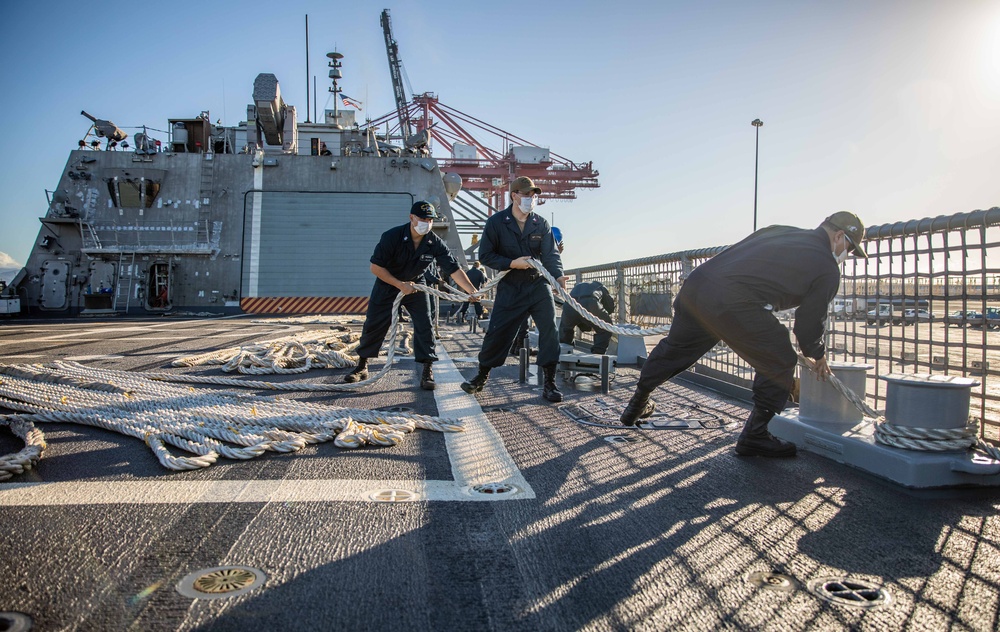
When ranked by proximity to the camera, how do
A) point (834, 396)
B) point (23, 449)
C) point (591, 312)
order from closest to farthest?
1. point (23, 449)
2. point (834, 396)
3. point (591, 312)

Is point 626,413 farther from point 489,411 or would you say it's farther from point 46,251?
point 46,251

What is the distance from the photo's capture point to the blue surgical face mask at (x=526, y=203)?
558 centimetres

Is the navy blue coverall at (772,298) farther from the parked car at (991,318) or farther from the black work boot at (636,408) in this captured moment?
the parked car at (991,318)

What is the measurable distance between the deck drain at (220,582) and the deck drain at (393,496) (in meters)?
0.78

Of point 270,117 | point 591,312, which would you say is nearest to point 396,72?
point 270,117

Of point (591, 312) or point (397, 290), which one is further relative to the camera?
point (591, 312)

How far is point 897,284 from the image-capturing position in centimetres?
438

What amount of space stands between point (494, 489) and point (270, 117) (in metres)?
26.5

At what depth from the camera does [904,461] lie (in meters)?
2.97

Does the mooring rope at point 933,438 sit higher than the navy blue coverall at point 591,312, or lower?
lower

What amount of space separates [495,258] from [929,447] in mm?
3491

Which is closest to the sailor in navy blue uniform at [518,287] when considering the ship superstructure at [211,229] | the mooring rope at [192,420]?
the mooring rope at [192,420]

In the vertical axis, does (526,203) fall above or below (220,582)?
above

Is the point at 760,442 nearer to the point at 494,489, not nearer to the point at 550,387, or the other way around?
the point at 494,489
